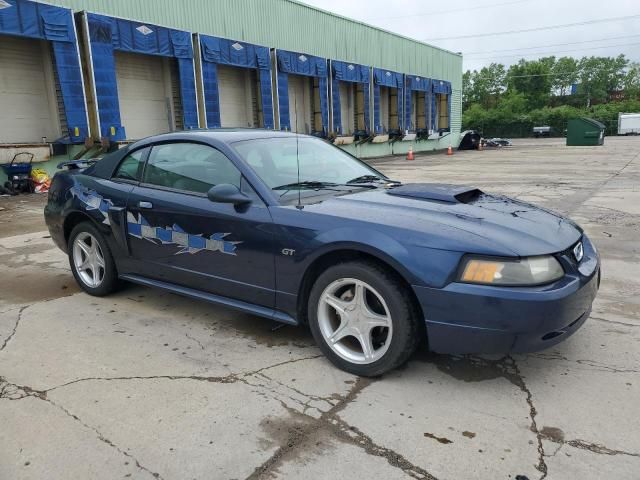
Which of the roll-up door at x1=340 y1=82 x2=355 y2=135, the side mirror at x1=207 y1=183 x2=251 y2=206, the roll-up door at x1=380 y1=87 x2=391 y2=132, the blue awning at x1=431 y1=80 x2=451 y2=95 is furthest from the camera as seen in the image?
the blue awning at x1=431 y1=80 x2=451 y2=95

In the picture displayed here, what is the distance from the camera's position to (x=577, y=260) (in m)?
3.03

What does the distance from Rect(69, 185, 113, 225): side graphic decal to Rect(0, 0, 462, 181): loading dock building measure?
9.71 meters

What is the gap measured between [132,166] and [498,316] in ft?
10.3

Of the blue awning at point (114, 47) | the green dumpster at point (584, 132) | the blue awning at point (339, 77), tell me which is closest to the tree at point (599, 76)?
the green dumpster at point (584, 132)

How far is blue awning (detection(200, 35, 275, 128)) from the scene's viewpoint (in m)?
17.6

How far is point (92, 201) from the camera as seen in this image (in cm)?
441

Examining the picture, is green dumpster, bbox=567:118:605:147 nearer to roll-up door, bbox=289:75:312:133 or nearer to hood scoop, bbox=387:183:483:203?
roll-up door, bbox=289:75:312:133

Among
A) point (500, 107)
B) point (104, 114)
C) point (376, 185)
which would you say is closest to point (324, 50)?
point (104, 114)

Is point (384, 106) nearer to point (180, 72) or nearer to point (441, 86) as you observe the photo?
point (441, 86)

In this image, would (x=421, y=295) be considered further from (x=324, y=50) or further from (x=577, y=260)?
(x=324, y=50)

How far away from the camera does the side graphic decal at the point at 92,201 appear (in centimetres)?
429

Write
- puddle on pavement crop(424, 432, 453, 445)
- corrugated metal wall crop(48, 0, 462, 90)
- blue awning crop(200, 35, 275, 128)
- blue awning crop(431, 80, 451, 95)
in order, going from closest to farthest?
puddle on pavement crop(424, 432, 453, 445), corrugated metal wall crop(48, 0, 462, 90), blue awning crop(200, 35, 275, 128), blue awning crop(431, 80, 451, 95)

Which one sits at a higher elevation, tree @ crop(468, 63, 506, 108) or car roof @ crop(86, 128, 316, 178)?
tree @ crop(468, 63, 506, 108)

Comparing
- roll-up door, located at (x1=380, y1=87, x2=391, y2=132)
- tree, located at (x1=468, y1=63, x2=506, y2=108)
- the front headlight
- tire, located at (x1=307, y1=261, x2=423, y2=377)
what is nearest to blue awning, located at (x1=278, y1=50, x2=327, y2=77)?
roll-up door, located at (x1=380, y1=87, x2=391, y2=132)
